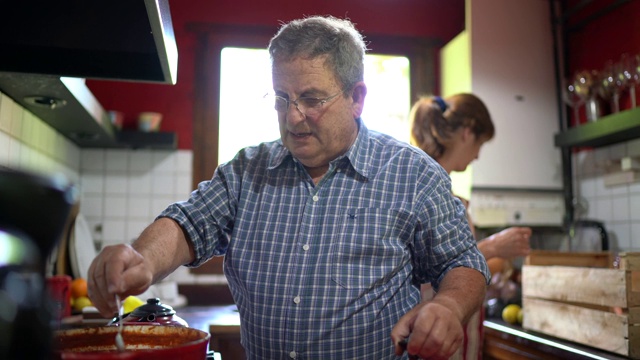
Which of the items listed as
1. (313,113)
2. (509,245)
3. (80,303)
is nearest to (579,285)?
(509,245)

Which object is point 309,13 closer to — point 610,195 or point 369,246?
point 610,195

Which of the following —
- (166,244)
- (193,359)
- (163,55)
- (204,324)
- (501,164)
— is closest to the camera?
(193,359)

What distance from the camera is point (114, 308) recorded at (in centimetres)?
96

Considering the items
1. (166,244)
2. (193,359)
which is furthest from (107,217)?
(193,359)

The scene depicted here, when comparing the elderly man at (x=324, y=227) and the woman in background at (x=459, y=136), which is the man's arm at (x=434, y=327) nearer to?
the elderly man at (x=324, y=227)

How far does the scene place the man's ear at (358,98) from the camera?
54.6 inches

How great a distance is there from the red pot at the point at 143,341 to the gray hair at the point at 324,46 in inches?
25.7

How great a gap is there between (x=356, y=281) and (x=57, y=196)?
818mm

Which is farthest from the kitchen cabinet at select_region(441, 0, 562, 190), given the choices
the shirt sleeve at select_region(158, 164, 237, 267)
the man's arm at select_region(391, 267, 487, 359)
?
the man's arm at select_region(391, 267, 487, 359)

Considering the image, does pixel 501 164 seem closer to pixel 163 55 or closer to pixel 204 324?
pixel 204 324

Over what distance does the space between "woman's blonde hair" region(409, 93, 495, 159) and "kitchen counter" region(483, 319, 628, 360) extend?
75 cm

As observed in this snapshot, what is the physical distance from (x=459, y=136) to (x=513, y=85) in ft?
4.96

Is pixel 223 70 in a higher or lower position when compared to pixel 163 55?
higher

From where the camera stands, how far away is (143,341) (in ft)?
2.87
